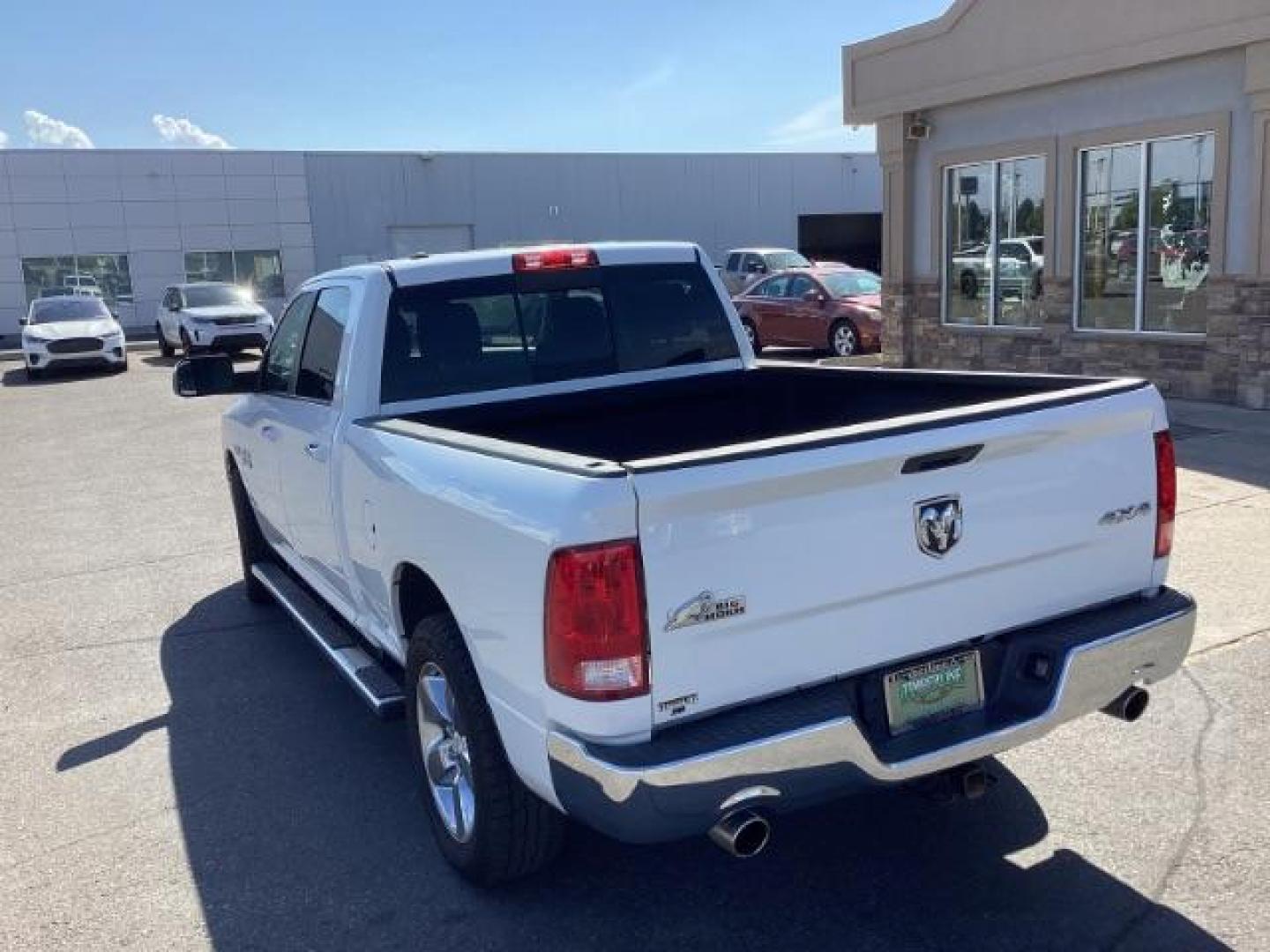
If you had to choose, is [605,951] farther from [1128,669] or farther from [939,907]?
[1128,669]

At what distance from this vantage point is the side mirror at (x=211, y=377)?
19.5 feet

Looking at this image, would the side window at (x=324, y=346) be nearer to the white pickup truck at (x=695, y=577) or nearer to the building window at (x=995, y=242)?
the white pickup truck at (x=695, y=577)

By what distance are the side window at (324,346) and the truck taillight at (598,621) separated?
7.26ft

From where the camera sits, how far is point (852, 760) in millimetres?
2918

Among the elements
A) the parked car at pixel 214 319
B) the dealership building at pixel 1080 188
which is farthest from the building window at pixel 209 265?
the dealership building at pixel 1080 188

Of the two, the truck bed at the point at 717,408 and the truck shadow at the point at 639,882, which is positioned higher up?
the truck bed at the point at 717,408

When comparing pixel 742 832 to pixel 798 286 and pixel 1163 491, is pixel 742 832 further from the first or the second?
pixel 798 286

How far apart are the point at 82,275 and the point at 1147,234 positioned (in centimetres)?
3372

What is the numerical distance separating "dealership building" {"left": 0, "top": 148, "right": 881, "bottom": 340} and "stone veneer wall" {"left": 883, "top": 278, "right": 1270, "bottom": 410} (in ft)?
79.7

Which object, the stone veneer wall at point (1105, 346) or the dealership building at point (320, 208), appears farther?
the dealership building at point (320, 208)

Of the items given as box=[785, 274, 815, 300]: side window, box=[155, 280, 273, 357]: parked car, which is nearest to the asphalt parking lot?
box=[785, 274, 815, 300]: side window

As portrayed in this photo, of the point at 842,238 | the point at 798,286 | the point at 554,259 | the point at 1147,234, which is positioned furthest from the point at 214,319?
the point at 842,238

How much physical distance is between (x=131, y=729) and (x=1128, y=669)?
3.98 meters

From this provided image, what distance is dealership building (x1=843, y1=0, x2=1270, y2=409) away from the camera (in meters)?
→ 11.4
